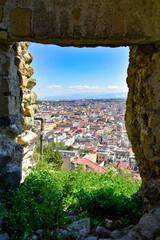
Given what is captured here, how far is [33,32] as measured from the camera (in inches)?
73.8

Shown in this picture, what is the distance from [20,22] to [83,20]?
1.88 feet

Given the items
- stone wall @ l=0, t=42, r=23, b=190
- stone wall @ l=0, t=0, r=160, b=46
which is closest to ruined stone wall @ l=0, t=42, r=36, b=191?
stone wall @ l=0, t=42, r=23, b=190

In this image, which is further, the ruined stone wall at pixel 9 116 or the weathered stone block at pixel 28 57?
the weathered stone block at pixel 28 57

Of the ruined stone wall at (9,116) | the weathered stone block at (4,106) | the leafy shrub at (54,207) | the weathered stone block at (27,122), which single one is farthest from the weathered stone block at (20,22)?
the weathered stone block at (27,122)

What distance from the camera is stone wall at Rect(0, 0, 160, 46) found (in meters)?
1.83

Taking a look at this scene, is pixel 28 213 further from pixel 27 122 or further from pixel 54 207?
pixel 27 122

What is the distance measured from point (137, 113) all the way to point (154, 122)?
1.33ft

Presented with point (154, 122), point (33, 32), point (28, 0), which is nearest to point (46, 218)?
point (154, 122)

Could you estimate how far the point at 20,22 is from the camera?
1884 millimetres

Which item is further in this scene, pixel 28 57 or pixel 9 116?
pixel 28 57

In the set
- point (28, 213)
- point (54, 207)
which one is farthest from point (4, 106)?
point (54, 207)

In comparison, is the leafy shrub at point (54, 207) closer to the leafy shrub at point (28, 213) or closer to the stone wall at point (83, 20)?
the leafy shrub at point (28, 213)

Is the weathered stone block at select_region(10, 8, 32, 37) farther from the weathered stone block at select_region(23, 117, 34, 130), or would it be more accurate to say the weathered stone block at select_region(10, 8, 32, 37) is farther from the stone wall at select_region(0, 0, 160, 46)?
the weathered stone block at select_region(23, 117, 34, 130)

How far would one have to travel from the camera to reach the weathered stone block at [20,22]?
6.13ft
